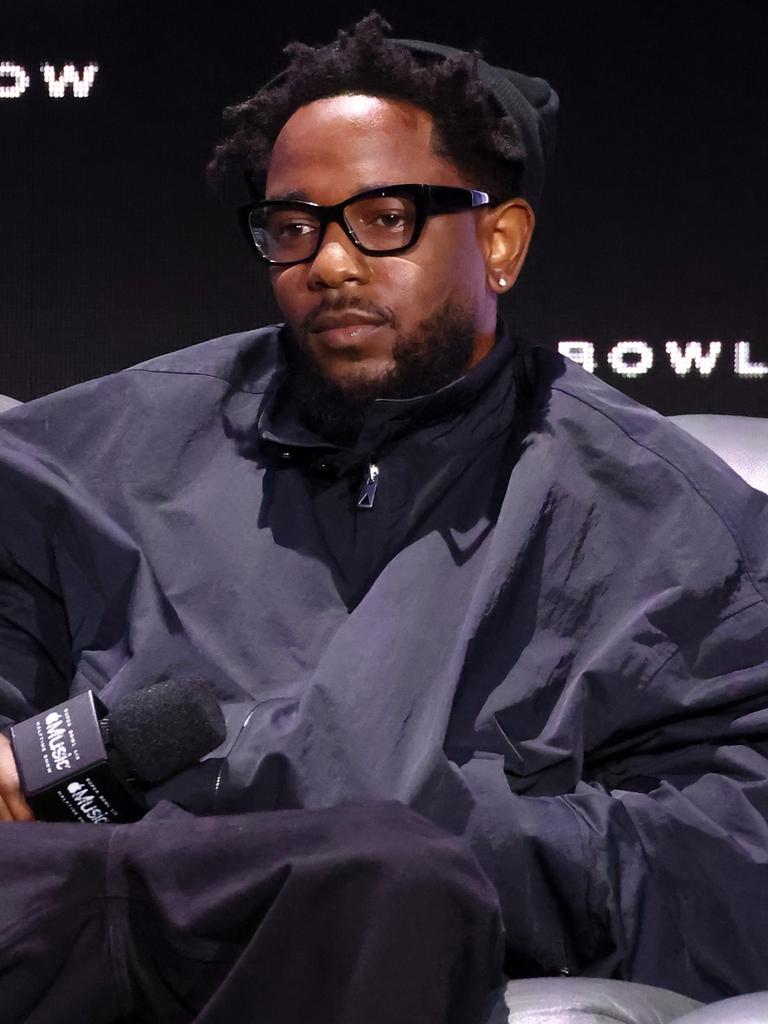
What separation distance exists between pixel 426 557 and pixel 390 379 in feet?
0.71

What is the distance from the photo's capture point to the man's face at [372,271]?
1.43 meters

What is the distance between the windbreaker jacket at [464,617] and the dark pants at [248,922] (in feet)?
0.72

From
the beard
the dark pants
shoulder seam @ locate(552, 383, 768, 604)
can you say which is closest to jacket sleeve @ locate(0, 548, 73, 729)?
the beard

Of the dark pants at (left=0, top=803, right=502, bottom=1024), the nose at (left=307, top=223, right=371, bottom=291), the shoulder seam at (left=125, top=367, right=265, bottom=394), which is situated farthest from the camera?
the shoulder seam at (left=125, top=367, right=265, bottom=394)

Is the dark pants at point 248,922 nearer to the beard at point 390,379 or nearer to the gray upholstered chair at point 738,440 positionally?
the beard at point 390,379

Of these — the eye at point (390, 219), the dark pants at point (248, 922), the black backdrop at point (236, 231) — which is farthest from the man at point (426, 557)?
the black backdrop at point (236, 231)

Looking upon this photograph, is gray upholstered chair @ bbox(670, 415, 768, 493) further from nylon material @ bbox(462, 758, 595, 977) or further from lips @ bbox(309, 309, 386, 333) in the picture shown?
nylon material @ bbox(462, 758, 595, 977)

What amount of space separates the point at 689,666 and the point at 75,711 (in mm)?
516

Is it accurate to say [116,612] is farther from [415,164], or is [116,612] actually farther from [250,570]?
[415,164]

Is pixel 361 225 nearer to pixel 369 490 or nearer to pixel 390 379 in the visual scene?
pixel 390 379

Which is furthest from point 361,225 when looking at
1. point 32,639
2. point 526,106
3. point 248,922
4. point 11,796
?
point 248,922

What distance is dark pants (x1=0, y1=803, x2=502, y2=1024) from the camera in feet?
2.84

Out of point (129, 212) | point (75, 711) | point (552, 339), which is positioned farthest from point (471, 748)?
point (129, 212)

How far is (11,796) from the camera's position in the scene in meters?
1.16
